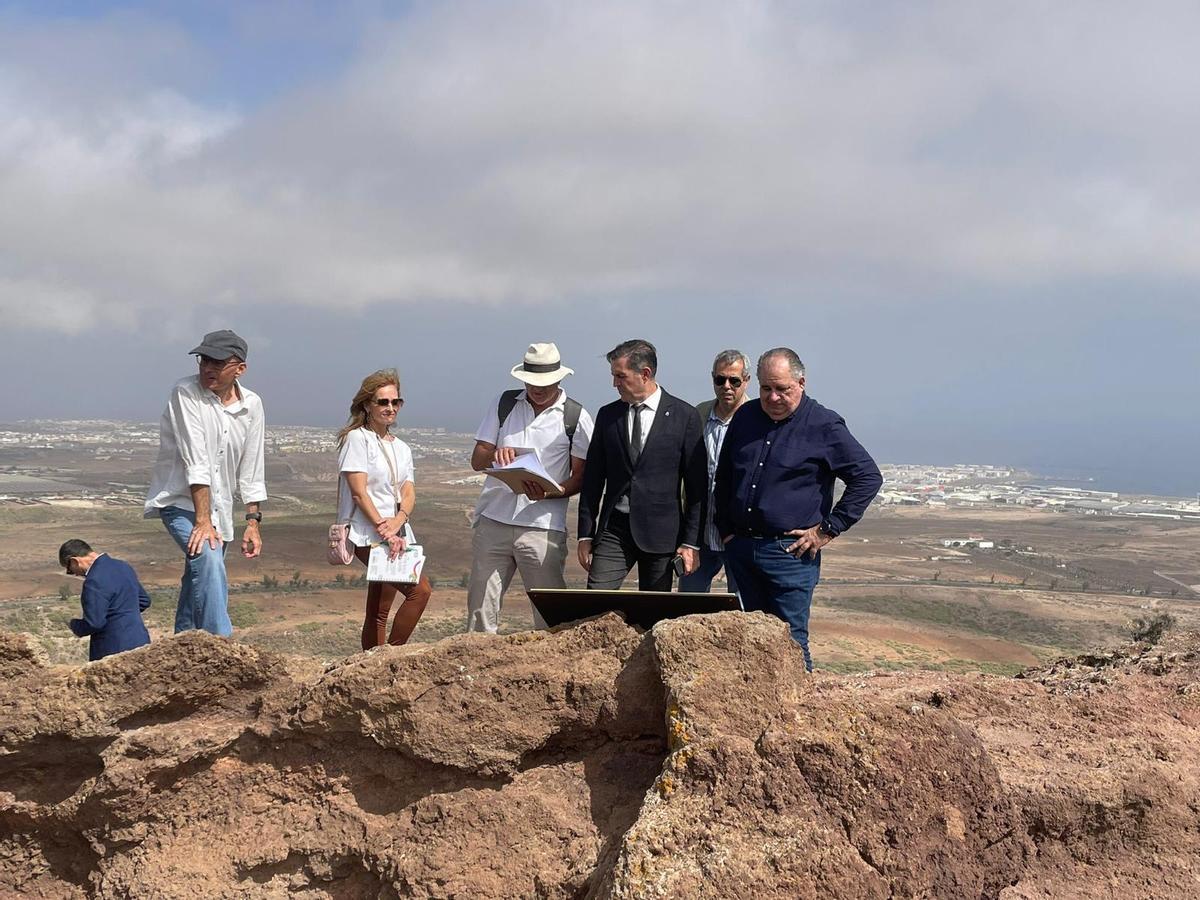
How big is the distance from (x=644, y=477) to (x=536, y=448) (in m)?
0.85

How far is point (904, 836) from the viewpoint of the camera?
292 cm

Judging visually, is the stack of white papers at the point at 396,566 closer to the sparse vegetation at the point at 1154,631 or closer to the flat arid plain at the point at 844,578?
the flat arid plain at the point at 844,578

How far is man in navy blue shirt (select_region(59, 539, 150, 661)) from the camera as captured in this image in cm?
518

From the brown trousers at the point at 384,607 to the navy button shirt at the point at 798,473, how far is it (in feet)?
7.60

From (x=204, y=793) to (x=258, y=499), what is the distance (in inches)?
94.4

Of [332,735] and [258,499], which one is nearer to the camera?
[332,735]

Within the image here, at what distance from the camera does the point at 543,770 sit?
3.78 m

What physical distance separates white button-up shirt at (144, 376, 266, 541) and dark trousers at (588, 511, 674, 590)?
88.3 inches

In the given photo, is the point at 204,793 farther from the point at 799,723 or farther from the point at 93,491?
the point at 93,491

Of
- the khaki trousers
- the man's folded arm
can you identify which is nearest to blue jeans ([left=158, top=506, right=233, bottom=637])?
the khaki trousers

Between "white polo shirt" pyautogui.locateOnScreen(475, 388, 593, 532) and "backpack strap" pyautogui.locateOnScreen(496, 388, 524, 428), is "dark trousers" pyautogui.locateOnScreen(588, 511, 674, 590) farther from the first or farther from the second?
"backpack strap" pyautogui.locateOnScreen(496, 388, 524, 428)

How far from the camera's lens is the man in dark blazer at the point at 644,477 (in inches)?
219

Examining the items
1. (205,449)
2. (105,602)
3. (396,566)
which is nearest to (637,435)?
(396,566)

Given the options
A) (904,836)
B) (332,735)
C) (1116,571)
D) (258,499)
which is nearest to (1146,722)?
(904,836)
